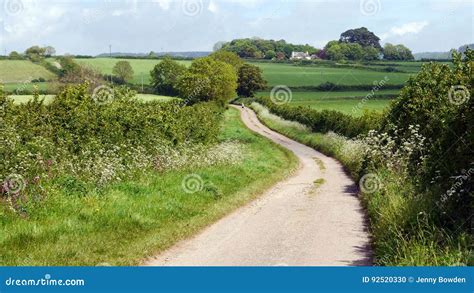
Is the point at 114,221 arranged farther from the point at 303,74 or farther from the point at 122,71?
the point at 303,74

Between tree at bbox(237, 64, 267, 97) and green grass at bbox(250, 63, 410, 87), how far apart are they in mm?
6306

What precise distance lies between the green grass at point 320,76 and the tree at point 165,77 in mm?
29158

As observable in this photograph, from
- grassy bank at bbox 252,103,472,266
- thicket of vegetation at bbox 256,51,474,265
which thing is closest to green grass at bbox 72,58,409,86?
thicket of vegetation at bbox 256,51,474,265

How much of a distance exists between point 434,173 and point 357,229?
258cm

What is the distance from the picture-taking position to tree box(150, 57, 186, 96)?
124088mm

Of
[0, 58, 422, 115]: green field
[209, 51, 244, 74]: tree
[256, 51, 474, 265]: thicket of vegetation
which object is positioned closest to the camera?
[256, 51, 474, 265]: thicket of vegetation

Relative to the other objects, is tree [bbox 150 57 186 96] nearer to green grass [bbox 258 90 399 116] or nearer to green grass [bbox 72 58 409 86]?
green grass [bbox 72 58 409 86]

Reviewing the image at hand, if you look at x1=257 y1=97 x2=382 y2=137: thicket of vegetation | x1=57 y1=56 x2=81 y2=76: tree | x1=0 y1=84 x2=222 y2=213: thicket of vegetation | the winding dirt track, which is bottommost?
x1=257 y1=97 x2=382 y2=137: thicket of vegetation

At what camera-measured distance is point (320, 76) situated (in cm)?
13925

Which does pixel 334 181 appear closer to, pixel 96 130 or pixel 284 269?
pixel 96 130

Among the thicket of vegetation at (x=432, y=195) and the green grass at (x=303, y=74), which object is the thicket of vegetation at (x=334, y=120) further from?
the green grass at (x=303, y=74)

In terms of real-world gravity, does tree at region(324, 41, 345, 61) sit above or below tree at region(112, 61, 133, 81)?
above

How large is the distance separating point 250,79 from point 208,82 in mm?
40419

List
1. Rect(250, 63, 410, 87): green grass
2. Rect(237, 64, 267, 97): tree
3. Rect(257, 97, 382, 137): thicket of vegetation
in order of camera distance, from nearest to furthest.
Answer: Rect(257, 97, 382, 137): thicket of vegetation < Rect(250, 63, 410, 87): green grass < Rect(237, 64, 267, 97): tree
